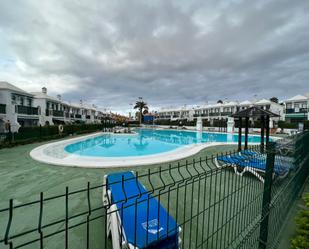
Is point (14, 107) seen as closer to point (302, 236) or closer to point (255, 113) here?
point (255, 113)

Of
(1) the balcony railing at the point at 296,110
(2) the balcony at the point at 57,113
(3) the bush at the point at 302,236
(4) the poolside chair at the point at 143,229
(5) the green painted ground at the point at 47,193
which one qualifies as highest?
(1) the balcony railing at the point at 296,110

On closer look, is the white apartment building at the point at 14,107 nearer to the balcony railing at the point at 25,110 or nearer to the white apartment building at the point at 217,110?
the balcony railing at the point at 25,110

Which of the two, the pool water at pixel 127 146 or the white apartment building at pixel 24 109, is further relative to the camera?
the white apartment building at pixel 24 109

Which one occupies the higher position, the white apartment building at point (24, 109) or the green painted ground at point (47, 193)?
the white apartment building at point (24, 109)

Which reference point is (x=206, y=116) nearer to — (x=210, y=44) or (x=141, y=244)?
(x=210, y=44)

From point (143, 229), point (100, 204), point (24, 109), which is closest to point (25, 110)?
point (24, 109)

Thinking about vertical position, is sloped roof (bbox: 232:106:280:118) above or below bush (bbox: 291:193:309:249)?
above

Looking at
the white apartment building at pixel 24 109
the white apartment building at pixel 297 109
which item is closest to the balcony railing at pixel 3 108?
the white apartment building at pixel 24 109

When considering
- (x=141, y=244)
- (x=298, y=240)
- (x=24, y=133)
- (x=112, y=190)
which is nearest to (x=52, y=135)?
(x=24, y=133)

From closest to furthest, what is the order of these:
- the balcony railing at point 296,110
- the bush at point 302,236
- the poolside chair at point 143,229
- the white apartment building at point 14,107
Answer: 1. the poolside chair at point 143,229
2. the bush at point 302,236
3. the white apartment building at point 14,107
4. the balcony railing at point 296,110

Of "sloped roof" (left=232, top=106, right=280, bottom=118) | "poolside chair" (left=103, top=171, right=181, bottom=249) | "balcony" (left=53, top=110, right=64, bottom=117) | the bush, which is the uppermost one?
"balcony" (left=53, top=110, right=64, bottom=117)

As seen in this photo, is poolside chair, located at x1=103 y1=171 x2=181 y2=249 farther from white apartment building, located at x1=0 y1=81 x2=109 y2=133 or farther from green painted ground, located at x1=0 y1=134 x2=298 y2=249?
white apartment building, located at x1=0 y1=81 x2=109 y2=133

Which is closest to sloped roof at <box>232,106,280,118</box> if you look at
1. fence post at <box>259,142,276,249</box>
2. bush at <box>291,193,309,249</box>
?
bush at <box>291,193,309,249</box>

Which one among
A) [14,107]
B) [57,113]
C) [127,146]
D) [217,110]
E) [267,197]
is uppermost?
[217,110]
